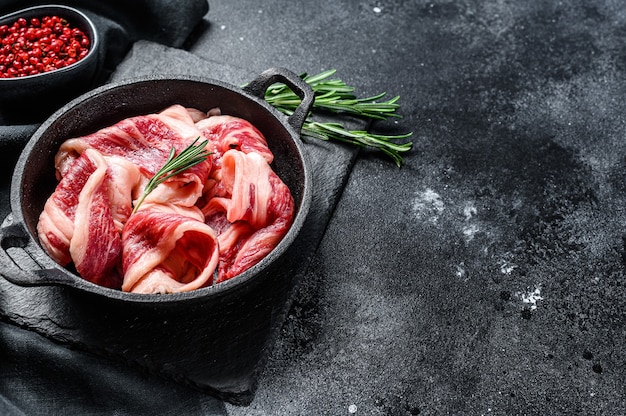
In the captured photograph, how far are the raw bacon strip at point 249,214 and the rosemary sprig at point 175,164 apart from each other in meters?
0.13

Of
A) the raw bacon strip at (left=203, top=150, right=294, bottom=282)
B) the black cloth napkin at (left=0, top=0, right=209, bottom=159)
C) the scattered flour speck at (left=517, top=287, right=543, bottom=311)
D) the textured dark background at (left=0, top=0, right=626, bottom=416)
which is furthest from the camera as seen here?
the black cloth napkin at (left=0, top=0, right=209, bottom=159)

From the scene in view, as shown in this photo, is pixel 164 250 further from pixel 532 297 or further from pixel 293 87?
pixel 532 297

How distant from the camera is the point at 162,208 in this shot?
2568 millimetres

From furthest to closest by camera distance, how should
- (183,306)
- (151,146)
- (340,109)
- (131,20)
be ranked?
(131,20)
(340,109)
(151,146)
(183,306)

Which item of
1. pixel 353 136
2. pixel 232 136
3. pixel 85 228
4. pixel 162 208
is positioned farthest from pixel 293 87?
pixel 85 228

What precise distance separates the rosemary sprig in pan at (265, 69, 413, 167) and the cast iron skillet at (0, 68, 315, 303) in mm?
405

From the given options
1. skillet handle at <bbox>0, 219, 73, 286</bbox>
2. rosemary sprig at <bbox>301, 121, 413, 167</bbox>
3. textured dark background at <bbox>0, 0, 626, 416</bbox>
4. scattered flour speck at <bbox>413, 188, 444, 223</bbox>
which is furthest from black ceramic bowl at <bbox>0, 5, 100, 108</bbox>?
scattered flour speck at <bbox>413, 188, 444, 223</bbox>

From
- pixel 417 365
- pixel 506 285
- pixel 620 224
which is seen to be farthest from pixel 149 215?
pixel 620 224

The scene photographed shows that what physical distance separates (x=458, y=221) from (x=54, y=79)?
1985mm

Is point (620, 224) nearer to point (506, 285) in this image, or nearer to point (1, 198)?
point (506, 285)

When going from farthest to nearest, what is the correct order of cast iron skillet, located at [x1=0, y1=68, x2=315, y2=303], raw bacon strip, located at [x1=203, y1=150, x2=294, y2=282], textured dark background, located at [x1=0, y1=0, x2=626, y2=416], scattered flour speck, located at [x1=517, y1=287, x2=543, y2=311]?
scattered flour speck, located at [x1=517, y1=287, x2=543, y2=311], textured dark background, located at [x1=0, y1=0, x2=626, y2=416], raw bacon strip, located at [x1=203, y1=150, x2=294, y2=282], cast iron skillet, located at [x1=0, y1=68, x2=315, y2=303]

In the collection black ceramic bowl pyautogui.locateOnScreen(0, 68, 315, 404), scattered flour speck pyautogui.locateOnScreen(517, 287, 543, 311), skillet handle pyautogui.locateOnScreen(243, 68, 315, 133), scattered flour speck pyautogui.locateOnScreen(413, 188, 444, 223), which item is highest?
skillet handle pyautogui.locateOnScreen(243, 68, 315, 133)

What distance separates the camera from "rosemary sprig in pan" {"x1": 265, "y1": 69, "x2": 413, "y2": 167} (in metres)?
3.34

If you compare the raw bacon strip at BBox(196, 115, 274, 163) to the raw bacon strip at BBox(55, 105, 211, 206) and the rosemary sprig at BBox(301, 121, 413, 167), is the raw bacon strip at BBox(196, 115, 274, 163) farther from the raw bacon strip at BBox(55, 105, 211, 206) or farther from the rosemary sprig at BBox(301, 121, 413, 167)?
the rosemary sprig at BBox(301, 121, 413, 167)
